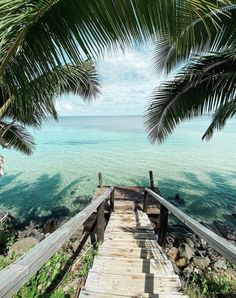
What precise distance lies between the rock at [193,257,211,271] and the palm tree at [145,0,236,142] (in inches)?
130

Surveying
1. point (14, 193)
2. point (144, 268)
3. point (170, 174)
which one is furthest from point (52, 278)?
point (170, 174)

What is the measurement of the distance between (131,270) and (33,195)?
12.2 m

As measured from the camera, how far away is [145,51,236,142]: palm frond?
4.06m

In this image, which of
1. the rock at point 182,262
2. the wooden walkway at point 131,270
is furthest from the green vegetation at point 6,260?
the rock at point 182,262

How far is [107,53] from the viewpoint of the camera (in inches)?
85.2

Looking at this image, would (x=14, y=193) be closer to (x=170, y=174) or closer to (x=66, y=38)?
(x=170, y=174)

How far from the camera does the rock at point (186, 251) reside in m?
6.24

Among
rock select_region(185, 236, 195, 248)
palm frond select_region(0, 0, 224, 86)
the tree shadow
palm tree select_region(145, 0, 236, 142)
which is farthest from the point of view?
the tree shadow

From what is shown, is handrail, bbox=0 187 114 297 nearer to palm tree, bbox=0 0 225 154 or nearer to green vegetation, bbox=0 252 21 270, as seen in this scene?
palm tree, bbox=0 0 225 154

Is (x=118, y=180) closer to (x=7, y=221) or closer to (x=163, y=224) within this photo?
(x=7, y=221)

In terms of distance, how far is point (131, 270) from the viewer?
304 centimetres

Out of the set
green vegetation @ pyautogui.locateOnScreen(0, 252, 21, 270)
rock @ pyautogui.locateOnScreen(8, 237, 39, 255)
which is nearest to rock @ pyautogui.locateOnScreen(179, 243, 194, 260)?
rock @ pyautogui.locateOnScreen(8, 237, 39, 255)

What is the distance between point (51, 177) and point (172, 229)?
11601 mm

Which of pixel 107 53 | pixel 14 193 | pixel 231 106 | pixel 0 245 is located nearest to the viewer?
pixel 107 53
